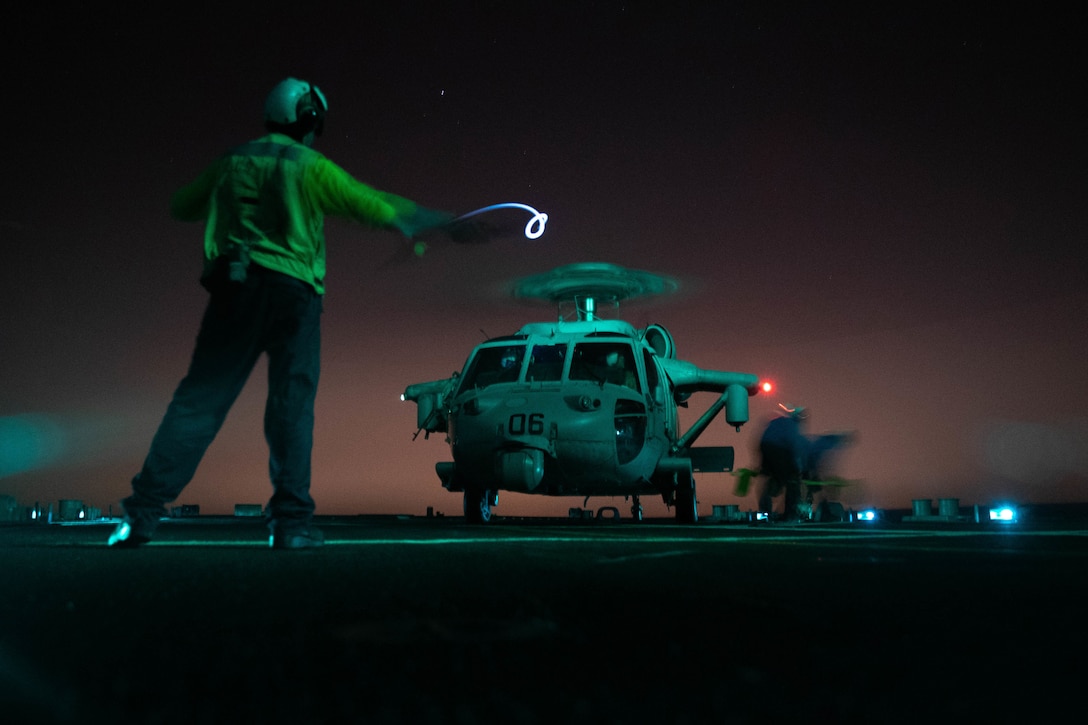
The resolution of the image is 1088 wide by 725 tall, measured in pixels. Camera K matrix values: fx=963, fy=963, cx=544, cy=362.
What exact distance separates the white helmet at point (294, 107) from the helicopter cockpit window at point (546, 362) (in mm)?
5327

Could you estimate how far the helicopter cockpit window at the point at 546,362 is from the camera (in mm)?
9594

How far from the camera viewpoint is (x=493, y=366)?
396 inches

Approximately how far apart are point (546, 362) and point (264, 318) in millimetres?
5842

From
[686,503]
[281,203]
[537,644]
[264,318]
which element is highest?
[281,203]

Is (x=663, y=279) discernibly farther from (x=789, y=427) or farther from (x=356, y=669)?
(x=356, y=669)

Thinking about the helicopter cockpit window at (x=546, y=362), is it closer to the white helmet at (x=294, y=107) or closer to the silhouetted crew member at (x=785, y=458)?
the silhouetted crew member at (x=785, y=458)

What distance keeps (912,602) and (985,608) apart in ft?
0.44

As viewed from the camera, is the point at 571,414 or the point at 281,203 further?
the point at 571,414

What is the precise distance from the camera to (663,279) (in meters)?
14.6

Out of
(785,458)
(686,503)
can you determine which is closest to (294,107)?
(686,503)

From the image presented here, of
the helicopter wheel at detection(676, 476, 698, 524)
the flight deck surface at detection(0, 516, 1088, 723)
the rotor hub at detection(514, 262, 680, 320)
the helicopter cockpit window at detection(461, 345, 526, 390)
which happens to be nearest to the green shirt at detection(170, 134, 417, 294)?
the flight deck surface at detection(0, 516, 1088, 723)

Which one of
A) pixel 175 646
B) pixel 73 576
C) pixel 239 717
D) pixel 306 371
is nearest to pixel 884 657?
pixel 239 717

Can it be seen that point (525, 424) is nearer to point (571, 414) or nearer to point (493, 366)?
point (571, 414)

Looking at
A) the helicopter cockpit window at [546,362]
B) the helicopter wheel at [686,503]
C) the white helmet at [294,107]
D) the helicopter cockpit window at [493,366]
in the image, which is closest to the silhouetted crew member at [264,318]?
the white helmet at [294,107]
